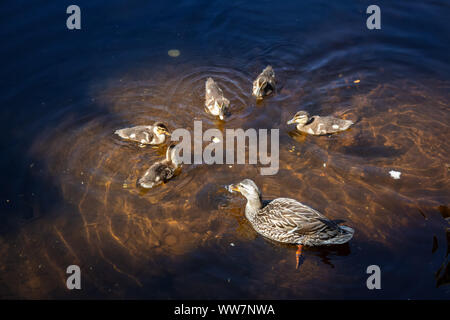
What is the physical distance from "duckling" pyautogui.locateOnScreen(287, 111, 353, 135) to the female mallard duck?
66.3 inches

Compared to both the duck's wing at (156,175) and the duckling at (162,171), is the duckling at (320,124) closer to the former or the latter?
the duckling at (162,171)

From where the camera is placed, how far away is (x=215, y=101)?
5918 mm

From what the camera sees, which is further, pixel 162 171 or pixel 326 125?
pixel 326 125

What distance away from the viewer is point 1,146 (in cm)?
559

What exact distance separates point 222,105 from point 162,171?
1548 millimetres

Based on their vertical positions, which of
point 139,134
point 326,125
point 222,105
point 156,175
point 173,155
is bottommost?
point 156,175

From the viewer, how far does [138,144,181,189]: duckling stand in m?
5.01

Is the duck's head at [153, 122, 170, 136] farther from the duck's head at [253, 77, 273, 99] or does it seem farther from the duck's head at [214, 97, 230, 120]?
the duck's head at [253, 77, 273, 99]

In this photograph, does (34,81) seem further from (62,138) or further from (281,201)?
(281,201)

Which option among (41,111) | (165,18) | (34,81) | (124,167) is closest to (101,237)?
(124,167)

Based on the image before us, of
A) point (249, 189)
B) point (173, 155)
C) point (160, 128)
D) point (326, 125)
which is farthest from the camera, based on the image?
point (326, 125)

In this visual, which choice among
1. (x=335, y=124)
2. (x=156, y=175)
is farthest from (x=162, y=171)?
(x=335, y=124)

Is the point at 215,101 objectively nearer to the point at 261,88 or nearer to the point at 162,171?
the point at 261,88

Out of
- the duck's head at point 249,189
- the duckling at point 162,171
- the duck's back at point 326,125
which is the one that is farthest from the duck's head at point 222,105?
the duck's head at point 249,189
